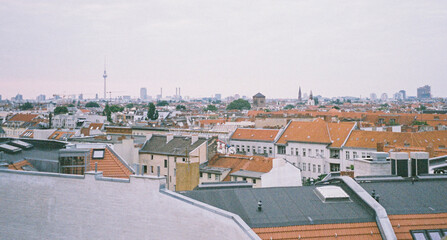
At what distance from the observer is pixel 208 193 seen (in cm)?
1546

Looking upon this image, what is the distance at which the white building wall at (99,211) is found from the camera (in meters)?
12.9

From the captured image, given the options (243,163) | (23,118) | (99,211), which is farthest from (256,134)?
(23,118)

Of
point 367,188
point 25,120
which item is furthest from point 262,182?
point 25,120

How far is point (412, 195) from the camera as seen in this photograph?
1559 centimetres

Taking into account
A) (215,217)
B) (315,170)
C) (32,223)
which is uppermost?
(215,217)

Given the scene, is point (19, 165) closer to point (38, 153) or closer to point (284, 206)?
point (38, 153)

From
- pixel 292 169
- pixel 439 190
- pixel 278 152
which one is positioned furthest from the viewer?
pixel 278 152

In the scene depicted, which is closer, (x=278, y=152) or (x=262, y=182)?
(x=262, y=182)

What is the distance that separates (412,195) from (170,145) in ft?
107

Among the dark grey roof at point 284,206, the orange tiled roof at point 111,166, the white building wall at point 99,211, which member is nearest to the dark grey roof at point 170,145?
the orange tiled roof at point 111,166

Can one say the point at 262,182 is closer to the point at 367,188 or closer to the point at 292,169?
the point at 292,169

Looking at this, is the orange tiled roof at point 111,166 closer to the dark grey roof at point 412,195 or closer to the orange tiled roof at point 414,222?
the dark grey roof at point 412,195

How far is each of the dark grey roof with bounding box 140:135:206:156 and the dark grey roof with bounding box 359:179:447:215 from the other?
28.2 meters

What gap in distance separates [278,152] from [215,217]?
4877 cm
